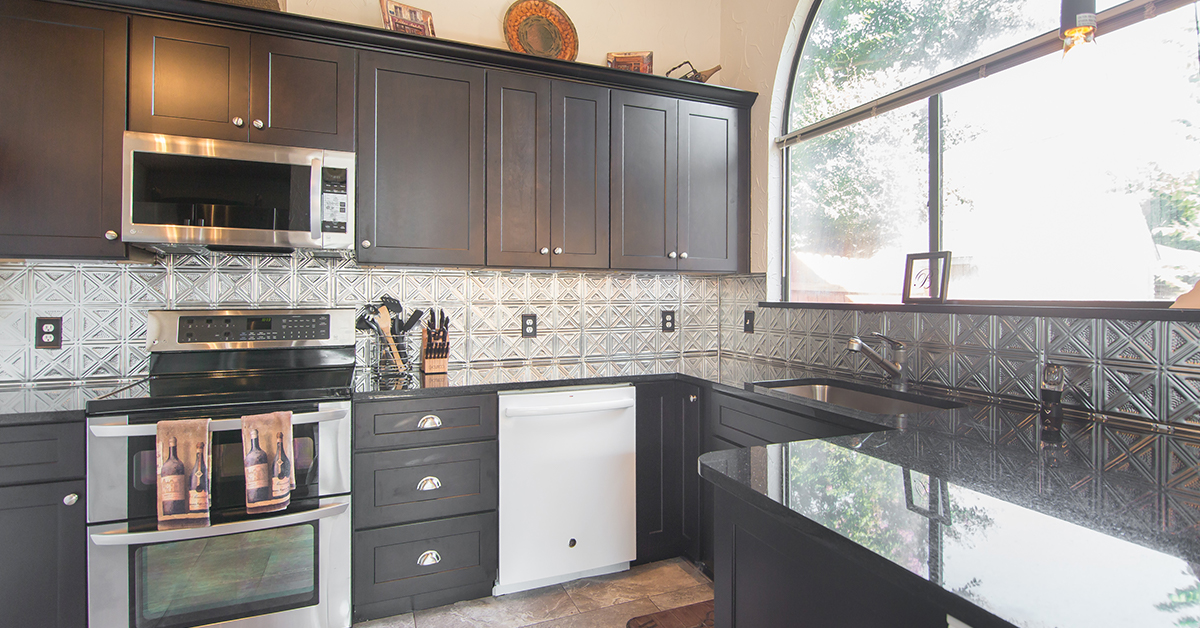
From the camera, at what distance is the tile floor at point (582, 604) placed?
6.88 feet

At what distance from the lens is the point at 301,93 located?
2.15 m

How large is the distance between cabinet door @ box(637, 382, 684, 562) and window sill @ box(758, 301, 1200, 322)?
929 millimetres

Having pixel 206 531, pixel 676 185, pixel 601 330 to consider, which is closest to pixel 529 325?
pixel 601 330

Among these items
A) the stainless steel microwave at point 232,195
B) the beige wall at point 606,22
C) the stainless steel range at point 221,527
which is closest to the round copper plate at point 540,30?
the beige wall at point 606,22

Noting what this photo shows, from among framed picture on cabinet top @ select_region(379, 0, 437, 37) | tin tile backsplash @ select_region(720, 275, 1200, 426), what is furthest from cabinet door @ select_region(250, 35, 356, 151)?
tin tile backsplash @ select_region(720, 275, 1200, 426)

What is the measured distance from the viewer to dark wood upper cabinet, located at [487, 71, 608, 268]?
2.43 m

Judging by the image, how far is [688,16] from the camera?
3.19m

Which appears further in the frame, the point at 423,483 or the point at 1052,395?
the point at 423,483

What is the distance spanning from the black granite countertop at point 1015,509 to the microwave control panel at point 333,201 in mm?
1729

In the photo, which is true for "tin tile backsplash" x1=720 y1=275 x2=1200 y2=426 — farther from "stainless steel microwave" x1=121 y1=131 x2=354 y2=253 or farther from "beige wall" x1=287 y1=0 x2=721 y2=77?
"stainless steel microwave" x1=121 y1=131 x2=354 y2=253

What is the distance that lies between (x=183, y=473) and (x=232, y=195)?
994mm

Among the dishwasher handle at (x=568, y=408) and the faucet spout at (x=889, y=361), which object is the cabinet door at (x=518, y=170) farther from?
the faucet spout at (x=889, y=361)

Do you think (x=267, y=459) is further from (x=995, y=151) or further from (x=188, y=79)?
(x=995, y=151)

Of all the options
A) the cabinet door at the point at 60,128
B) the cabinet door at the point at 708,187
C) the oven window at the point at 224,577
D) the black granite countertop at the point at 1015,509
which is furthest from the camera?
the cabinet door at the point at 708,187
